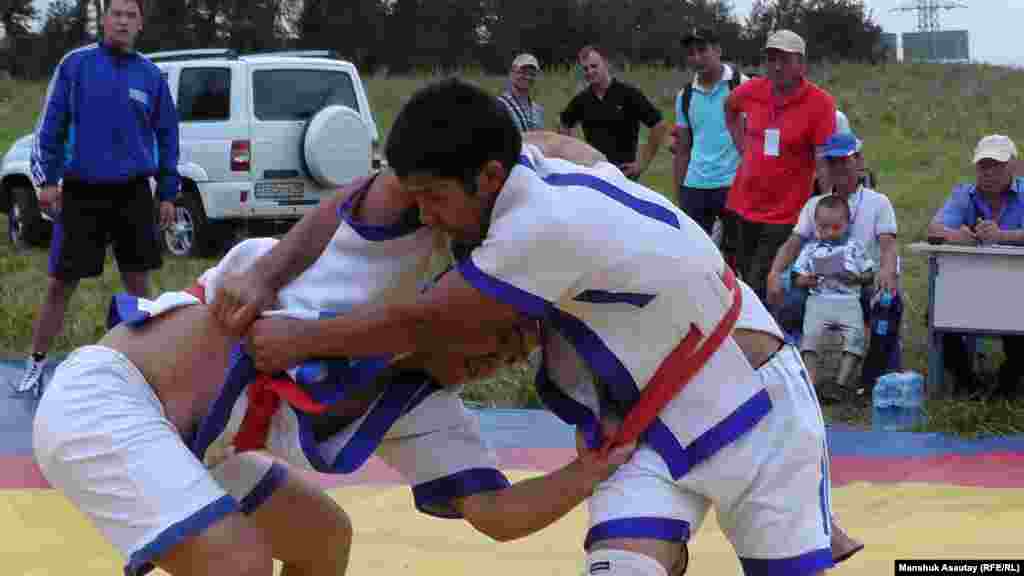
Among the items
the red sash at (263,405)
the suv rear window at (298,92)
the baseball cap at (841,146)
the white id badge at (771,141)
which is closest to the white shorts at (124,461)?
the red sash at (263,405)

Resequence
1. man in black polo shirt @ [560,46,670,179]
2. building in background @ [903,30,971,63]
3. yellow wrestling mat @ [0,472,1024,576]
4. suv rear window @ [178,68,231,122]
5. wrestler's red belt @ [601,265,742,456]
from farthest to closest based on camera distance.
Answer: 1. building in background @ [903,30,971,63]
2. suv rear window @ [178,68,231,122]
3. man in black polo shirt @ [560,46,670,179]
4. yellow wrestling mat @ [0,472,1024,576]
5. wrestler's red belt @ [601,265,742,456]

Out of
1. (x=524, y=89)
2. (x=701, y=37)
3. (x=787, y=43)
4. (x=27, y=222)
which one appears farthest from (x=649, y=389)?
(x=27, y=222)

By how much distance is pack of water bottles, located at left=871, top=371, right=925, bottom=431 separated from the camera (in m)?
5.43

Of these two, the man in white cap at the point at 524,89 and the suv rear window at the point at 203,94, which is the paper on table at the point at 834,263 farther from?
the suv rear window at the point at 203,94

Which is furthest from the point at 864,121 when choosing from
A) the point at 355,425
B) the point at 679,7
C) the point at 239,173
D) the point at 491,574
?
the point at 679,7

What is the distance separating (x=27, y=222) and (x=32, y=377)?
5.82m

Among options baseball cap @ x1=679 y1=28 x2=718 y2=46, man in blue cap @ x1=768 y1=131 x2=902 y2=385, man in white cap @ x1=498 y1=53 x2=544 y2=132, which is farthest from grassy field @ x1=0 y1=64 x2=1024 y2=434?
man in white cap @ x1=498 y1=53 x2=544 y2=132

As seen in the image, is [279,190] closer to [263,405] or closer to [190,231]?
[190,231]

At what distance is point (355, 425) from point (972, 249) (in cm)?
354

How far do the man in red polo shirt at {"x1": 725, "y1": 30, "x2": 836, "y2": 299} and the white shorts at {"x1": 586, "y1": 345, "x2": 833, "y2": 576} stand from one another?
3.92 metres

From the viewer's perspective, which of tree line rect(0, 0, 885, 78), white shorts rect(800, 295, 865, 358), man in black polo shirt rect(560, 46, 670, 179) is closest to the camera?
white shorts rect(800, 295, 865, 358)

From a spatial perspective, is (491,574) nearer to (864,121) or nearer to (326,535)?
(326,535)

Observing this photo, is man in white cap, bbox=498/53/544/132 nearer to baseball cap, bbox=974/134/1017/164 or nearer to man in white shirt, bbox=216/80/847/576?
baseball cap, bbox=974/134/1017/164

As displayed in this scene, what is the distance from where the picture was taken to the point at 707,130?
7223 millimetres
